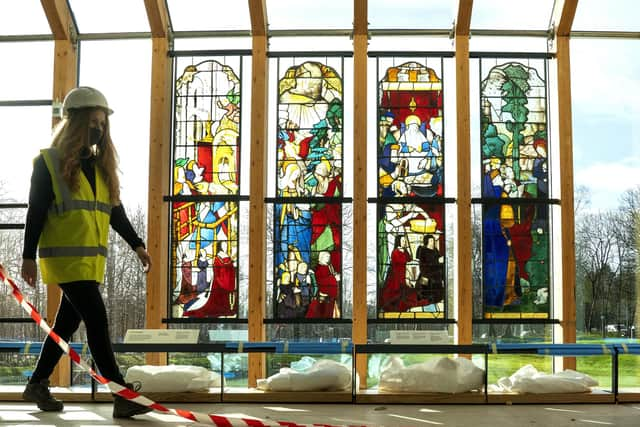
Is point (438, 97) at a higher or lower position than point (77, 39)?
lower

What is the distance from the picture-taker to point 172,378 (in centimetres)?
467

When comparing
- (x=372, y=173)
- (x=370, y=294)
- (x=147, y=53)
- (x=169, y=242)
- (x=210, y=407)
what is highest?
(x=147, y=53)

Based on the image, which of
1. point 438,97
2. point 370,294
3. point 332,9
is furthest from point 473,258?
point 332,9

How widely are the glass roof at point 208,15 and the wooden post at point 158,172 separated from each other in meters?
0.17

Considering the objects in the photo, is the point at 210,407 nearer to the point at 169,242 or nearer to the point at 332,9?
the point at 169,242

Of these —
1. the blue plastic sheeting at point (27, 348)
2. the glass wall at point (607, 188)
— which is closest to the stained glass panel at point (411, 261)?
the glass wall at point (607, 188)

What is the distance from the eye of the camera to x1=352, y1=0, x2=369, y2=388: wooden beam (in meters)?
6.55

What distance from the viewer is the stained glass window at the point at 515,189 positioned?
21.9 feet

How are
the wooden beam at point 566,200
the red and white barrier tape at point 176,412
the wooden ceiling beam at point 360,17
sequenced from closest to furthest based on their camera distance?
the red and white barrier tape at point 176,412
the wooden beam at point 566,200
the wooden ceiling beam at point 360,17

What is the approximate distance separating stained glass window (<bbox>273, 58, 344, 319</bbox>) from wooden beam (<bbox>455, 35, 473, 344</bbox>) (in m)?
0.99

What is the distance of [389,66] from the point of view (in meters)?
6.94

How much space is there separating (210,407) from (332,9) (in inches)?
153

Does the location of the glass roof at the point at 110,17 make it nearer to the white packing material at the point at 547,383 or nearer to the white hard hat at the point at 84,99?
the white hard hat at the point at 84,99

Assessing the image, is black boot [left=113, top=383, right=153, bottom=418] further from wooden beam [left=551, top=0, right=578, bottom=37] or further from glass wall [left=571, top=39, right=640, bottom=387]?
wooden beam [left=551, top=0, right=578, bottom=37]
